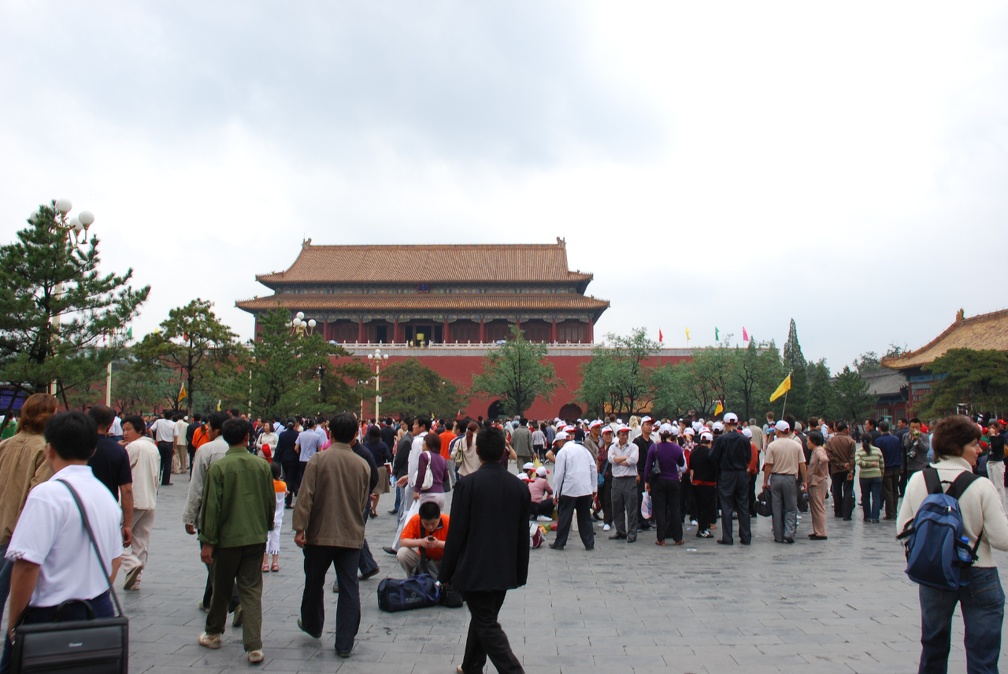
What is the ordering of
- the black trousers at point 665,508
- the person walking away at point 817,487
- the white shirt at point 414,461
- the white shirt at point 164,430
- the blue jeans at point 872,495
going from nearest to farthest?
1. the white shirt at point 414,461
2. the black trousers at point 665,508
3. the person walking away at point 817,487
4. the blue jeans at point 872,495
5. the white shirt at point 164,430

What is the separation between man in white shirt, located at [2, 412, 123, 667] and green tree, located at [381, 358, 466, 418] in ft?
95.4

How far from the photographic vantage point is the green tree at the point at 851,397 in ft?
117

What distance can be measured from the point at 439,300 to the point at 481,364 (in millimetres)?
5139

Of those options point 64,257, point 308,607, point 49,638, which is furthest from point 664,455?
point 64,257

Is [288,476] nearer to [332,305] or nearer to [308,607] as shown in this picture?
[308,607]

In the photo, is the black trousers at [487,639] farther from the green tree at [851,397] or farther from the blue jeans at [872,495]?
the green tree at [851,397]

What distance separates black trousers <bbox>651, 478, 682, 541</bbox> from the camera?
363 inches

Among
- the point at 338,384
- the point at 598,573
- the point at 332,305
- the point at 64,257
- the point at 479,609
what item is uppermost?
Answer: the point at 332,305

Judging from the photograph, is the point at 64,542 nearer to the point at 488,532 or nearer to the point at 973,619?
the point at 488,532

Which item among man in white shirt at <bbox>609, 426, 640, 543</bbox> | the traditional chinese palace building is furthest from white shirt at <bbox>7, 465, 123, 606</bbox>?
the traditional chinese palace building

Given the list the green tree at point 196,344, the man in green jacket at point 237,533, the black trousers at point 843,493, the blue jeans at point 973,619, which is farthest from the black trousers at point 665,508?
the green tree at point 196,344

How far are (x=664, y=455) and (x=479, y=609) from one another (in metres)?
5.49

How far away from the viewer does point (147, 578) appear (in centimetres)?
673

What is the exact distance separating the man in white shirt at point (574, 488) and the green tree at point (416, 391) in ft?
77.4
